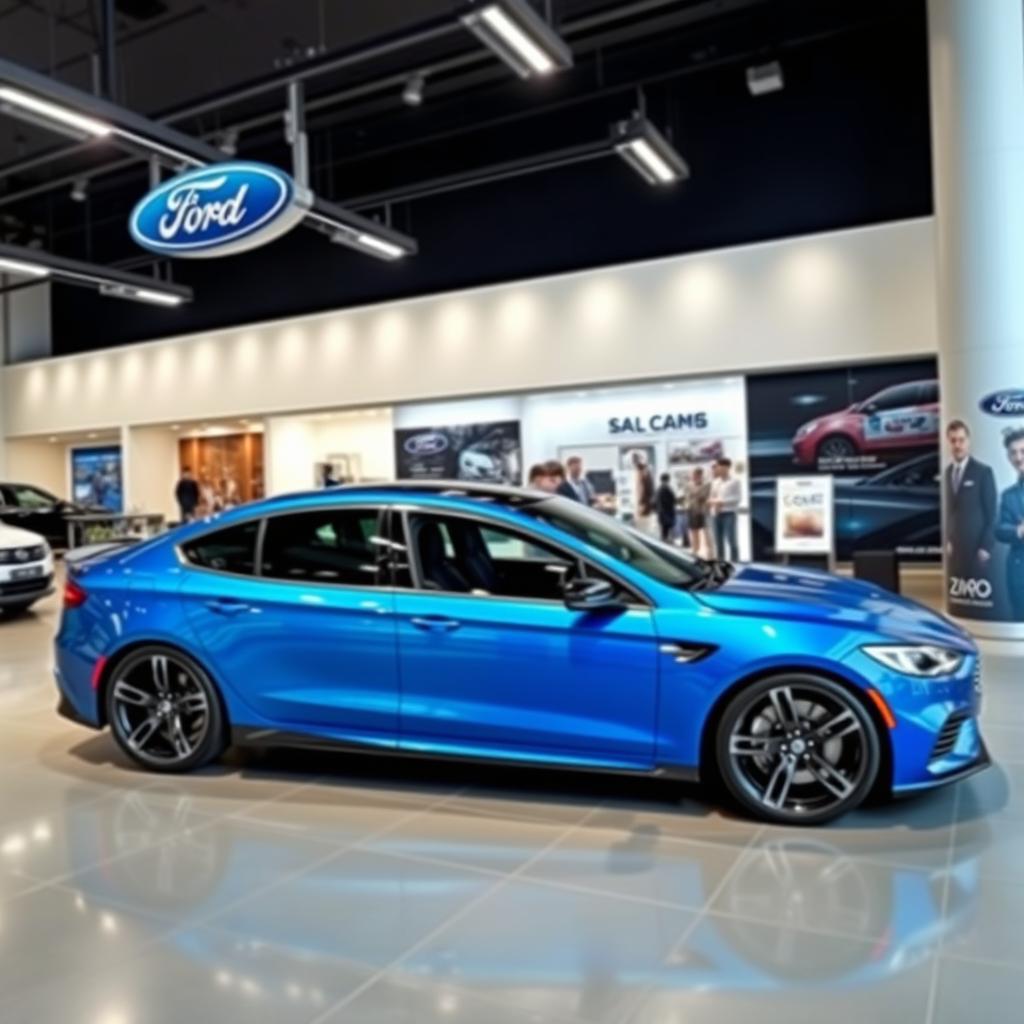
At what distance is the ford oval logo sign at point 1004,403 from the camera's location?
631cm

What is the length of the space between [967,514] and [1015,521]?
1.05 ft

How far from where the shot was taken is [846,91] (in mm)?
10078

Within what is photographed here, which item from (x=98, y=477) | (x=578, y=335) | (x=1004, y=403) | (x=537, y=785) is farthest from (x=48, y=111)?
(x=98, y=477)

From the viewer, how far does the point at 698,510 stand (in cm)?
1078

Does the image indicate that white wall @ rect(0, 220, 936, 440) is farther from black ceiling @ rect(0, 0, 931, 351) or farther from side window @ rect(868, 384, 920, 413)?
black ceiling @ rect(0, 0, 931, 351)

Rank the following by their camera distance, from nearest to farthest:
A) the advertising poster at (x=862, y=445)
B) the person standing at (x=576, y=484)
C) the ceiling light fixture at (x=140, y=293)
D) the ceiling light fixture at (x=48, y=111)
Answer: the ceiling light fixture at (x=48, y=111) < the person standing at (x=576, y=484) < the advertising poster at (x=862, y=445) < the ceiling light fixture at (x=140, y=293)

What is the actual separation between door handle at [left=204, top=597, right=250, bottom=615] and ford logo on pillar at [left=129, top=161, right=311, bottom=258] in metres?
4.37

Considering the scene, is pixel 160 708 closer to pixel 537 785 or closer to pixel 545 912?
pixel 537 785

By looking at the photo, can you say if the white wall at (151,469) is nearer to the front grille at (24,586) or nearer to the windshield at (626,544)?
the front grille at (24,586)

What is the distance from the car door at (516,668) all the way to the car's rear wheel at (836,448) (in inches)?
295

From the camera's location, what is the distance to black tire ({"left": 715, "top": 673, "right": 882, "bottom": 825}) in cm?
309

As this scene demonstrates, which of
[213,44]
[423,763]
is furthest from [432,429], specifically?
[423,763]

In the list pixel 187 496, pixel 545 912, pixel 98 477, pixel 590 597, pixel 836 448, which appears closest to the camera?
pixel 545 912

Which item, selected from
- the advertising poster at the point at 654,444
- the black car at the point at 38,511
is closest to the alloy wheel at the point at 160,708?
the advertising poster at the point at 654,444
